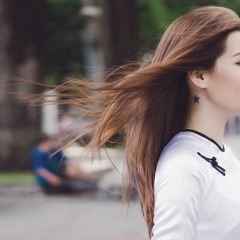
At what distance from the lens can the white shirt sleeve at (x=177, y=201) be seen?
2.01 m

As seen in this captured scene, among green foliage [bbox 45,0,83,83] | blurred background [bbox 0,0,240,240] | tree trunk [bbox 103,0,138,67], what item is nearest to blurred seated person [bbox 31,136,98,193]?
blurred background [bbox 0,0,240,240]

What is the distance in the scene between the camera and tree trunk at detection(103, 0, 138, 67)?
64.2 feet

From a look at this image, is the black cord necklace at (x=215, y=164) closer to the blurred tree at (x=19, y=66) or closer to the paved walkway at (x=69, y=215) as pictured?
the paved walkway at (x=69, y=215)

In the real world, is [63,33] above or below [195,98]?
below

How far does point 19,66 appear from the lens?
20.8 meters

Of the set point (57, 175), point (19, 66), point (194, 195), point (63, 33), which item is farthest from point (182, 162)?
point (63, 33)

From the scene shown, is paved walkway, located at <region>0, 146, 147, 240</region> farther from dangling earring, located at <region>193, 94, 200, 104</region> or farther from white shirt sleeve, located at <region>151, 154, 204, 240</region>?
white shirt sleeve, located at <region>151, 154, 204, 240</region>

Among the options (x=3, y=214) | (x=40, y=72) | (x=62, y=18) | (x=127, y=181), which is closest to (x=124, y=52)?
(x=40, y=72)

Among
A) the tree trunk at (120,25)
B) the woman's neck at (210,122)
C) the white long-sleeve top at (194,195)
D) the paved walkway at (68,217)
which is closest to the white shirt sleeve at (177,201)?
the white long-sleeve top at (194,195)

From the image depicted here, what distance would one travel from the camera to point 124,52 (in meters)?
19.3

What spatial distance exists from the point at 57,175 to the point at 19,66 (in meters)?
4.64

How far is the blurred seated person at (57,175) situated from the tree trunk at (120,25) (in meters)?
3.39

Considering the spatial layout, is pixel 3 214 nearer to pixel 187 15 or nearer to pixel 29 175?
pixel 29 175

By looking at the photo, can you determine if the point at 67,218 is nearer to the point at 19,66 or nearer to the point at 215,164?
the point at 19,66
